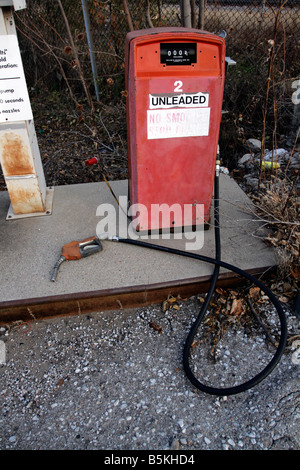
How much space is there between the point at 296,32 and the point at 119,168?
362 centimetres

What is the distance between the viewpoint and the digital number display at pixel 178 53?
232 centimetres

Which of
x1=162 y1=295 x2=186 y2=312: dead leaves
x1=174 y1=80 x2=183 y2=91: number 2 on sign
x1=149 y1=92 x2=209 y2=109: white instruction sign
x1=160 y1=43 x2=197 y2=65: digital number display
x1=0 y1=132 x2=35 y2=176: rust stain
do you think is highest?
x1=160 y1=43 x2=197 y2=65: digital number display

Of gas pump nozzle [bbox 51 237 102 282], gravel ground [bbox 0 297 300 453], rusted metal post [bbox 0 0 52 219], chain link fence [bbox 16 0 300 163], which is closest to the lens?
gravel ground [bbox 0 297 300 453]

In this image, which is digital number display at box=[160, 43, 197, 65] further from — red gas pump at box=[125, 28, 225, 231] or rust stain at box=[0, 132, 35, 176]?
rust stain at box=[0, 132, 35, 176]

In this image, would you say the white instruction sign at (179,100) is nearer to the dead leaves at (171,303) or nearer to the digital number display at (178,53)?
the digital number display at (178,53)

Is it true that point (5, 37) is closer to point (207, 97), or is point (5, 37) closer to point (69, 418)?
point (207, 97)

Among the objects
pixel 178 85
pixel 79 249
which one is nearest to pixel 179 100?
pixel 178 85

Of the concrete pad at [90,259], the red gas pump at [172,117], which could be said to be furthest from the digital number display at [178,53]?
the concrete pad at [90,259]

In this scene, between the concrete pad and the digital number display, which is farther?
the concrete pad

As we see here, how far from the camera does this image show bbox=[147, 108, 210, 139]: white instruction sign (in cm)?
251

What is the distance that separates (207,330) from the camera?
99.8 inches

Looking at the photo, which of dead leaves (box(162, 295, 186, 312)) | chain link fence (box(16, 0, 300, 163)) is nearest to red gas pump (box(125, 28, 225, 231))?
dead leaves (box(162, 295, 186, 312))

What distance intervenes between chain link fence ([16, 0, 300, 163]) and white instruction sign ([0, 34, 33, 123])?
1.99 metres

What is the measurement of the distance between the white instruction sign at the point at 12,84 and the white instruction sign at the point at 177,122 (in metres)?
0.98
